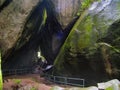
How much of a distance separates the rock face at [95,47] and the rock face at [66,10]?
7.16 ft

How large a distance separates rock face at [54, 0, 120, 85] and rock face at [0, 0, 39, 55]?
3.19 metres

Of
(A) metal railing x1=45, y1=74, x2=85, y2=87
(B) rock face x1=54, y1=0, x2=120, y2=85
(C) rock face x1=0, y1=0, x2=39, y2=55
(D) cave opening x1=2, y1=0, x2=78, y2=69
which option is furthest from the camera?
(D) cave opening x1=2, y1=0, x2=78, y2=69

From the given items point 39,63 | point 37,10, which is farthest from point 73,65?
point 39,63

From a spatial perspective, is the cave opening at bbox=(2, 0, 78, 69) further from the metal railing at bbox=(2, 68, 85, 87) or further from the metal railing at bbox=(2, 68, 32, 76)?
the metal railing at bbox=(2, 68, 85, 87)

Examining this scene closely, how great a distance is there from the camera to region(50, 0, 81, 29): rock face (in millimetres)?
14625

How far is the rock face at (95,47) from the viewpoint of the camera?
9961 mm

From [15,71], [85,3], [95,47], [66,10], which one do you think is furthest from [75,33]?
[15,71]

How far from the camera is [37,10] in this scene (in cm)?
1585

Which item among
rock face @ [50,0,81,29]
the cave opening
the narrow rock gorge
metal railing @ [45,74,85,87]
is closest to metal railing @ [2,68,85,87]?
metal railing @ [45,74,85,87]

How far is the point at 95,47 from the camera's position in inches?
412

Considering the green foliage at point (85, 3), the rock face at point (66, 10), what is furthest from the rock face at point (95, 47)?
the rock face at point (66, 10)

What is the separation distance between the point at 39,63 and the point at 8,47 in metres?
10.3

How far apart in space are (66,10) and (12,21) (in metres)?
4.06

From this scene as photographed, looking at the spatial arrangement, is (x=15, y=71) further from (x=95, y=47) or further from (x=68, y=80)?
(x=95, y=47)
